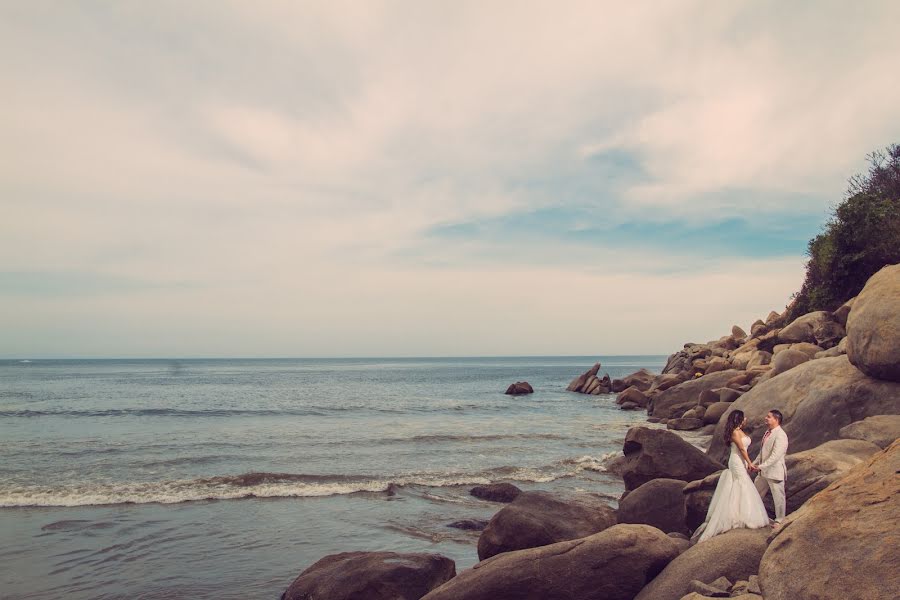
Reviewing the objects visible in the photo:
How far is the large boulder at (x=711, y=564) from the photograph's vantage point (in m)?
7.66

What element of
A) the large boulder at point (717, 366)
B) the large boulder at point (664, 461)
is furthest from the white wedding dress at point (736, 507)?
the large boulder at point (717, 366)

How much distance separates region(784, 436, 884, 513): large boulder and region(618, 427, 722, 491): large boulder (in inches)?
151

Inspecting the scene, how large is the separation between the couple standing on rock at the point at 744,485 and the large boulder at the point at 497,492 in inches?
325

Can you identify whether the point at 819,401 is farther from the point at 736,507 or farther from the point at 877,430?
the point at 736,507

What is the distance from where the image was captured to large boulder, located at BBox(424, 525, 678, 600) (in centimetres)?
820

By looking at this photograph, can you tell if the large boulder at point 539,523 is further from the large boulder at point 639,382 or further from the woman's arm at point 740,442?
the large boulder at point 639,382

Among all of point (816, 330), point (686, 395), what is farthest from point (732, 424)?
point (686, 395)

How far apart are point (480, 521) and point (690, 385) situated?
2441 centimetres

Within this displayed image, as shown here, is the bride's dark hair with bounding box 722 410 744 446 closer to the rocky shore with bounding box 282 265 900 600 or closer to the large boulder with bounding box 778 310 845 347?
the rocky shore with bounding box 282 265 900 600

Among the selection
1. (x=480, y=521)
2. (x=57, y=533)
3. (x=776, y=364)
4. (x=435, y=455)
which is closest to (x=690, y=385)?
(x=776, y=364)

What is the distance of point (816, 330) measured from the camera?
27.8 metres

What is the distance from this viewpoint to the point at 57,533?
46.4 feet

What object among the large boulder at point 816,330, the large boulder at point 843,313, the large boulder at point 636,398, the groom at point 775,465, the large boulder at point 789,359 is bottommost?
the large boulder at point 636,398

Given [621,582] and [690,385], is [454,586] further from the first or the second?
[690,385]
